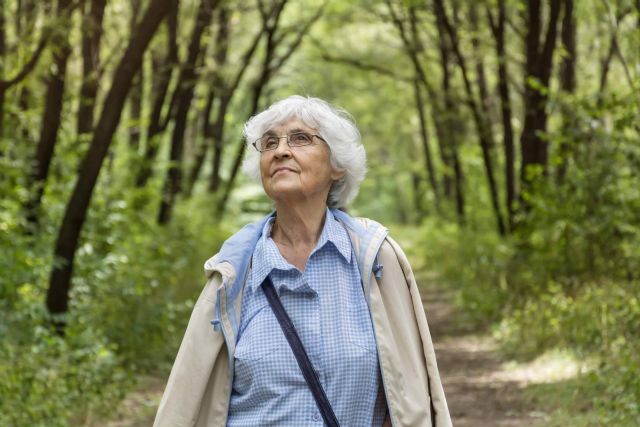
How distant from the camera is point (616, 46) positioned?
12781mm

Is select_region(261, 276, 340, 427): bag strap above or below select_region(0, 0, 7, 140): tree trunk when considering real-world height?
below

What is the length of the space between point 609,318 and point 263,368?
7.69 metres

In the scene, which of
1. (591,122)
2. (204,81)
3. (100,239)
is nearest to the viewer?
(591,122)

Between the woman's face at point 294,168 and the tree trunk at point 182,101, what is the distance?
1454cm

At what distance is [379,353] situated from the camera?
11.6 ft

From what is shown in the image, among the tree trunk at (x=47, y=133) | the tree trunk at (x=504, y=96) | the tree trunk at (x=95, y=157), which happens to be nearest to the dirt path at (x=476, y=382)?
the tree trunk at (x=504, y=96)

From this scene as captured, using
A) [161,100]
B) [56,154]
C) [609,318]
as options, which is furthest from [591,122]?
[161,100]

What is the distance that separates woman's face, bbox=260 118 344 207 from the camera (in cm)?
380

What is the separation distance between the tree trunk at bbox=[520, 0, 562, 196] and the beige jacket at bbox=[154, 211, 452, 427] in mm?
11607

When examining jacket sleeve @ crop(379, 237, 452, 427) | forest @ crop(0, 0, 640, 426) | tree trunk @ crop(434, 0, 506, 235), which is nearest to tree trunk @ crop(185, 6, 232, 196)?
forest @ crop(0, 0, 640, 426)

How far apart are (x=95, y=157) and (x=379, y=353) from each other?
299 inches

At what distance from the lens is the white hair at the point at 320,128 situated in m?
3.85

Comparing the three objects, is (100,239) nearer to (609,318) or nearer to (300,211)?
(609,318)

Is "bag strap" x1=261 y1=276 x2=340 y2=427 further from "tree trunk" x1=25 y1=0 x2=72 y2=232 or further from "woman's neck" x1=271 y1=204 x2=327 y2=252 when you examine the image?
"tree trunk" x1=25 y1=0 x2=72 y2=232
